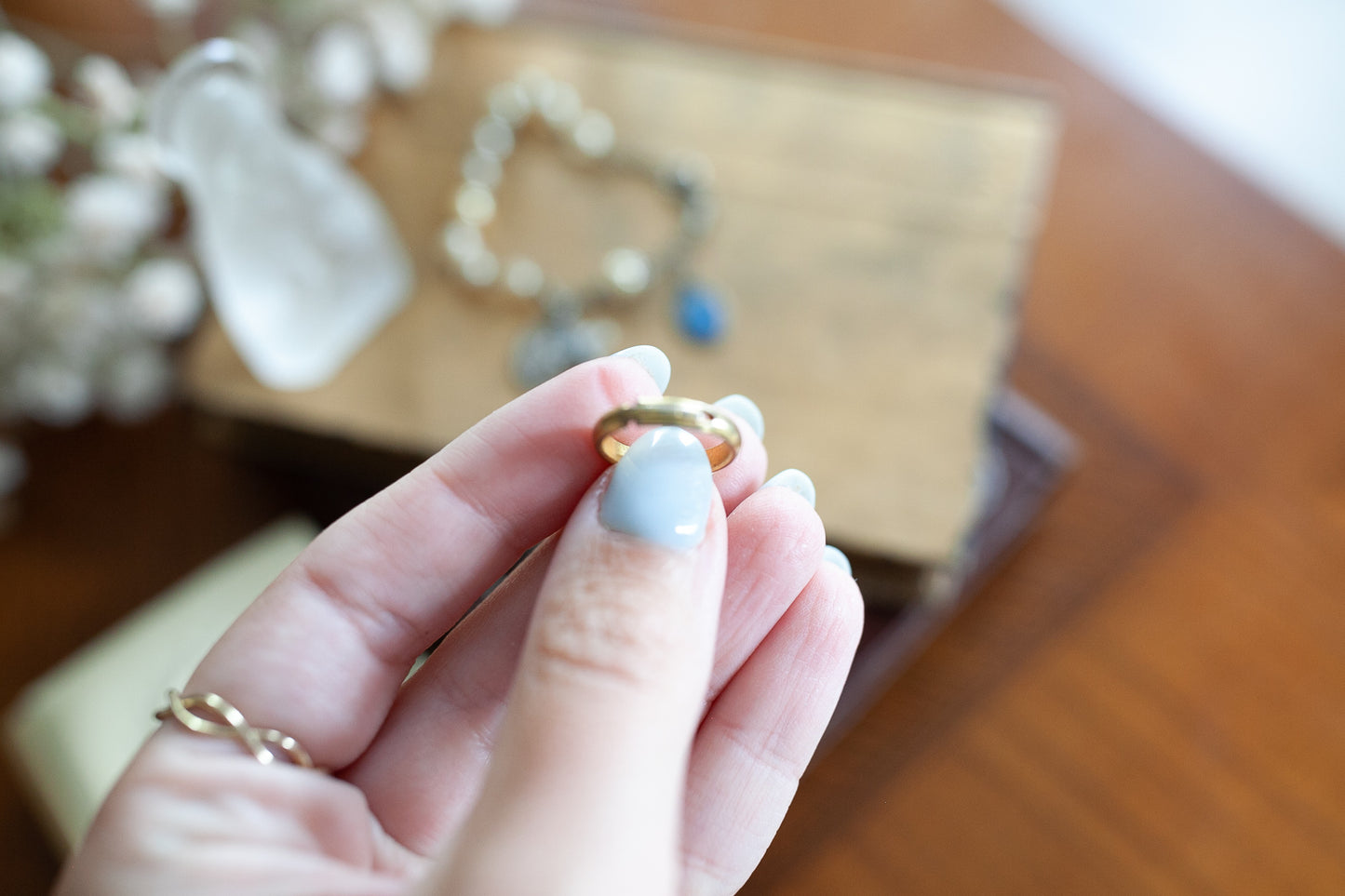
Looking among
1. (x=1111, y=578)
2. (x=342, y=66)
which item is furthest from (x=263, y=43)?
(x=1111, y=578)

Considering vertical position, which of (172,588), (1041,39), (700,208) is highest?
(1041,39)

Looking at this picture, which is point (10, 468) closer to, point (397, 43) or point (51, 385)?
point (51, 385)

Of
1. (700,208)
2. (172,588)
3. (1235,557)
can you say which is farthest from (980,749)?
(172,588)

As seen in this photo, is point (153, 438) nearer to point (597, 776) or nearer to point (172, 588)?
point (172, 588)

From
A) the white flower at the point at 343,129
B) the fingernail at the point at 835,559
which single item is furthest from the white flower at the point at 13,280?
the fingernail at the point at 835,559

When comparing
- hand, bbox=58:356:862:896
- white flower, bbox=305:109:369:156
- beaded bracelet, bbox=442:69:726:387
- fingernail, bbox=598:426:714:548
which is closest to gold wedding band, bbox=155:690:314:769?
hand, bbox=58:356:862:896

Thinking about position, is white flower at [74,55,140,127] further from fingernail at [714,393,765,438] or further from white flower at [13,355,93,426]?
fingernail at [714,393,765,438]
